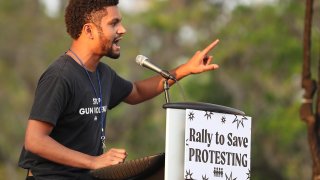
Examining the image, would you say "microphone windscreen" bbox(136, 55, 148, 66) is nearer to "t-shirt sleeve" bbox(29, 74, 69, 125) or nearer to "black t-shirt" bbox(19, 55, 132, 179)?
"black t-shirt" bbox(19, 55, 132, 179)

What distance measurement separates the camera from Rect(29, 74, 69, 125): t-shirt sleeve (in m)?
4.89

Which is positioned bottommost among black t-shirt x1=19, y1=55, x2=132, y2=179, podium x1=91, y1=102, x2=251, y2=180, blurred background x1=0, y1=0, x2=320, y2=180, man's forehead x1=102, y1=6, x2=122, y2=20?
podium x1=91, y1=102, x2=251, y2=180

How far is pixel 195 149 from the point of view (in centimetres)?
467

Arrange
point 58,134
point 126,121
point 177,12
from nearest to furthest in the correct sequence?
point 58,134, point 177,12, point 126,121

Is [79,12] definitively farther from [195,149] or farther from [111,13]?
[195,149]

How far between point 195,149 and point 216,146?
0.13 metres

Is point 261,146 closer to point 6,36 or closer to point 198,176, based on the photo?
point 6,36

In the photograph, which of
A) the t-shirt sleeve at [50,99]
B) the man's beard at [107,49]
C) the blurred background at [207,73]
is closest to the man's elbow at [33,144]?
the t-shirt sleeve at [50,99]

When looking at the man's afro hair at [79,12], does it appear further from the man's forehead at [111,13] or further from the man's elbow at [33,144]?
the man's elbow at [33,144]

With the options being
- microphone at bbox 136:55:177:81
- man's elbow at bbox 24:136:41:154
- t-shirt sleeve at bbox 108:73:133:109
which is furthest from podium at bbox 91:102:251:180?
t-shirt sleeve at bbox 108:73:133:109

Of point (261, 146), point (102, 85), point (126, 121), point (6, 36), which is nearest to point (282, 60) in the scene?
point (261, 146)

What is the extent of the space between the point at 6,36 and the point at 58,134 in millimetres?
28440

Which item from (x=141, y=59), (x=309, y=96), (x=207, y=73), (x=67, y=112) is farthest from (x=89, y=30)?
(x=207, y=73)

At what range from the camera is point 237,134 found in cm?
480
